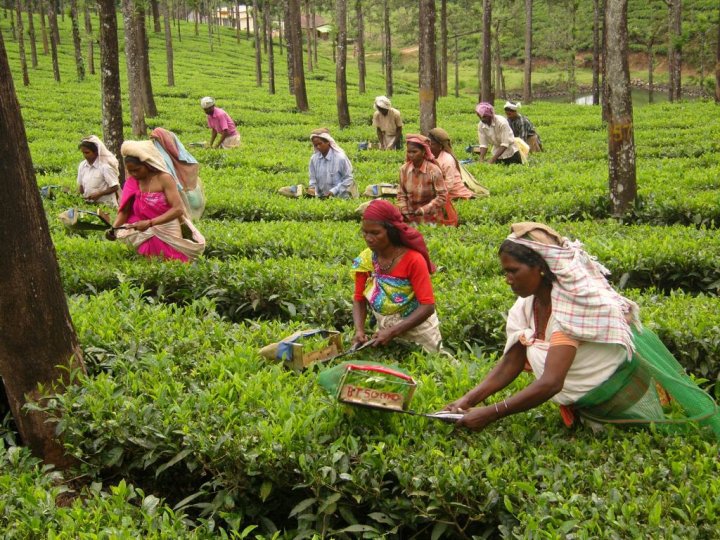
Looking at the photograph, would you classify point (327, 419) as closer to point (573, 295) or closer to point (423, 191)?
point (573, 295)

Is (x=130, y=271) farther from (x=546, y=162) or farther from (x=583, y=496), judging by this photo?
(x=546, y=162)

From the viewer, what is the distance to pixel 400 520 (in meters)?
3.74

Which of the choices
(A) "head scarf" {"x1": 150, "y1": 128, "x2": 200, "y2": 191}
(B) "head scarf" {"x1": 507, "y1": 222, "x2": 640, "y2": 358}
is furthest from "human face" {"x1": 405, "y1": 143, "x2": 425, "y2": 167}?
(B) "head scarf" {"x1": 507, "y1": 222, "x2": 640, "y2": 358}

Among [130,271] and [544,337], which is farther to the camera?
[130,271]

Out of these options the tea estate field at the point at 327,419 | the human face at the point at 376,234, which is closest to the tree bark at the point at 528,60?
the tea estate field at the point at 327,419

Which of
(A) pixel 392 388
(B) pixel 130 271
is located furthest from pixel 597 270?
(B) pixel 130 271

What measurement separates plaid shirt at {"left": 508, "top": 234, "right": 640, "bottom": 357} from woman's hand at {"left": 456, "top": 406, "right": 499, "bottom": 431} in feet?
1.78

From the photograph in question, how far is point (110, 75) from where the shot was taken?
10203 millimetres

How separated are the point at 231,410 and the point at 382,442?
0.91 metres

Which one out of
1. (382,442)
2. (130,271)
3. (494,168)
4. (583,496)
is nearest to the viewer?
(583,496)

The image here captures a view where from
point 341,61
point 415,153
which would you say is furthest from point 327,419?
point 341,61

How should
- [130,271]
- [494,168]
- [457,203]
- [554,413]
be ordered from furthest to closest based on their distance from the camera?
[494,168]
[457,203]
[130,271]
[554,413]

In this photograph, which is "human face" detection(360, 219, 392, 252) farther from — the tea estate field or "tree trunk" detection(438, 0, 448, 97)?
"tree trunk" detection(438, 0, 448, 97)

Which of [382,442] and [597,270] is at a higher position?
[597,270]
